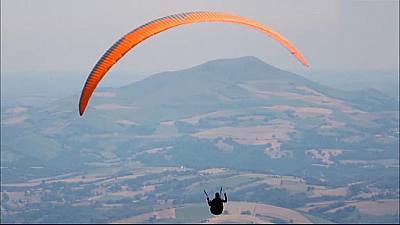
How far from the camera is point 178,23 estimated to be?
1123 inches

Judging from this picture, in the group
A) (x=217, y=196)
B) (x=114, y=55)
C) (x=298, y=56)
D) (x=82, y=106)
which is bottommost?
(x=217, y=196)

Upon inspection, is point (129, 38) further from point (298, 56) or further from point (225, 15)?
point (298, 56)

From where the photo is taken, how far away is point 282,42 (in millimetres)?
33656

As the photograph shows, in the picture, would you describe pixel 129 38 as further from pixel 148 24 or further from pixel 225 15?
pixel 225 15

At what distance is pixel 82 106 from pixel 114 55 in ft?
6.77

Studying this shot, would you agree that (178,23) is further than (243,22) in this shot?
No

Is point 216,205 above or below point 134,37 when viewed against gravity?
below

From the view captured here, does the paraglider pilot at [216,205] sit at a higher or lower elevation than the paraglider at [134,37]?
lower

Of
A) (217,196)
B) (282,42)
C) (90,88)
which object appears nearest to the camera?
(90,88)

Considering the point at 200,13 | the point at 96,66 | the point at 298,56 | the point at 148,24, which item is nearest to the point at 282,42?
the point at 298,56

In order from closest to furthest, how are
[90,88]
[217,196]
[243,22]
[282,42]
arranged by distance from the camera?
[90,88] < [217,196] < [243,22] < [282,42]

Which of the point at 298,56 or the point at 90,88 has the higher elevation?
the point at 298,56

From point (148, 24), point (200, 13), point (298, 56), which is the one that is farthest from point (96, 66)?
point (298, 56)

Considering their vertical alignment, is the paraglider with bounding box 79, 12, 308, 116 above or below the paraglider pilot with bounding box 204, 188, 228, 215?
above
